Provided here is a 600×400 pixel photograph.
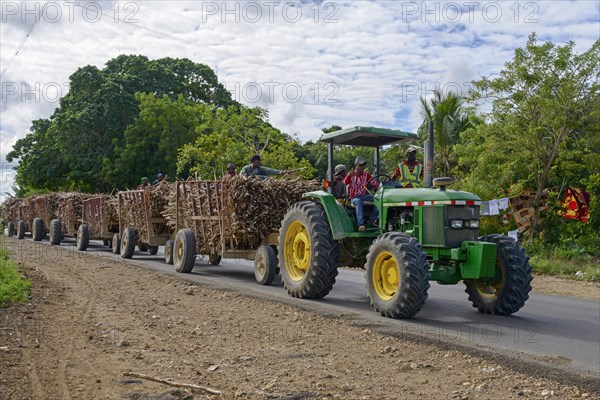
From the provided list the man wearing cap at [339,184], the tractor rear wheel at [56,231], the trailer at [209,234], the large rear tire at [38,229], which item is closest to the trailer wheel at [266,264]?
the trailer at [209,234]

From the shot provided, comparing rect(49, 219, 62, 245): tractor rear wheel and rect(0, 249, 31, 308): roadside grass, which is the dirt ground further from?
rect(49, 219, 62, 245): tractor rear wheel

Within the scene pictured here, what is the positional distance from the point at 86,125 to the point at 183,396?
34.3m

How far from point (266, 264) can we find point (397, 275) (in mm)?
3823

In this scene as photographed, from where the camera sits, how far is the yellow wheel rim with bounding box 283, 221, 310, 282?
10.7 meters

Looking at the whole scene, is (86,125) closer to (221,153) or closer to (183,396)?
(221,153)

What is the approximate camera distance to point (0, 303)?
28.0 feet

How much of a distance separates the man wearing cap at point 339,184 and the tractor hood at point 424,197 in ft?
4.09

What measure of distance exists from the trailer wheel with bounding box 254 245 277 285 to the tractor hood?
318 cm

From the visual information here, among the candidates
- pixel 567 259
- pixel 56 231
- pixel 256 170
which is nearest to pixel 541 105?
pixel 567 259

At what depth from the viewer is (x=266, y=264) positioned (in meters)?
11.9

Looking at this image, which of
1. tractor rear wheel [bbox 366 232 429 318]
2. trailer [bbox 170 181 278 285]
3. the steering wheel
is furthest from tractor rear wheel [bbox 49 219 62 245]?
tractor rear wheel [bbox 366 232 429 318]

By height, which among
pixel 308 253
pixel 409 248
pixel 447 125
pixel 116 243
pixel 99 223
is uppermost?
pixel 447 125

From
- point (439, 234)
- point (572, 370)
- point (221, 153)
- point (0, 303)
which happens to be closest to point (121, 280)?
point (0, 303)

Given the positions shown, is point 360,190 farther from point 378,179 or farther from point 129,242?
point 129,242
